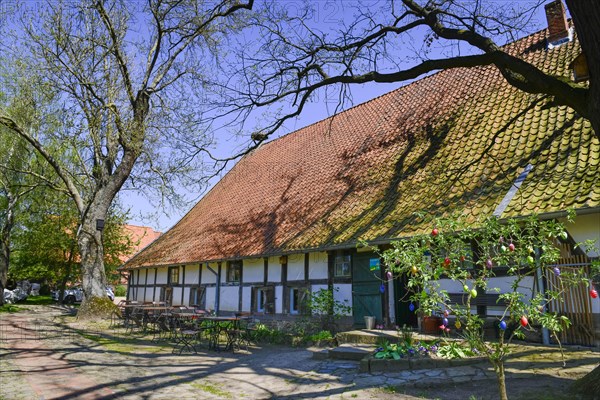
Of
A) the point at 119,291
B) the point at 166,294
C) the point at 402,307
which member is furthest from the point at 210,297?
the point at 119,291

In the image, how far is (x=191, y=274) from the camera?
17.1 m

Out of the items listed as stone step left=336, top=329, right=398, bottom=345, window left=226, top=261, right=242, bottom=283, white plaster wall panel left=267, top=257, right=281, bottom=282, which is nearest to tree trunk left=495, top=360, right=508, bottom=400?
stone step left=336, top=329, right=398, bottom=345

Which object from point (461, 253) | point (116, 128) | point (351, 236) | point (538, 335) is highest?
point (116, 128)

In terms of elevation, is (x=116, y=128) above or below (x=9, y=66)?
below

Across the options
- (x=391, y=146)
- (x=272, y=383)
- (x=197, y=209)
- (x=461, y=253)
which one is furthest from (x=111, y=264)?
(x=461, y=253)

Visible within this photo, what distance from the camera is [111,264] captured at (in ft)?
98.8

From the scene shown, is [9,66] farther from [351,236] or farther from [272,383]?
[272,383]

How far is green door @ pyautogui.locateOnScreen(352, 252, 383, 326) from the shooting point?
10.7m

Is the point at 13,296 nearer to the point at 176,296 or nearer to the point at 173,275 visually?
the point at 173,275

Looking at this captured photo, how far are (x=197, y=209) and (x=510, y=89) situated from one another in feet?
49.0

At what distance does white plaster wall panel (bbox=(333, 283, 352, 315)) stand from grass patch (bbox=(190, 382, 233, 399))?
5005 millimetres

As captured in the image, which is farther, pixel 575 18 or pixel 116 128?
pixel 116 128

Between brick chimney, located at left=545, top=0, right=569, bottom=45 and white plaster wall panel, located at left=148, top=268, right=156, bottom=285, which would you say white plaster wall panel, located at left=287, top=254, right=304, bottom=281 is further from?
white plaster wall panel, located at left=148, top=268, right=156, bottom=285

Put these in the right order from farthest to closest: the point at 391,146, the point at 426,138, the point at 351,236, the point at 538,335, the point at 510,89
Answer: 1. the point at 391,146
2. the point at 426,138
3. the point at 510,89
4. the point at 351,236
5. the point at 538,335
